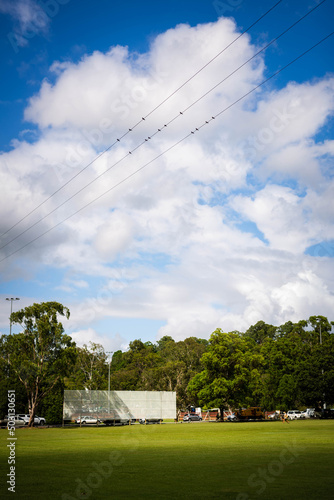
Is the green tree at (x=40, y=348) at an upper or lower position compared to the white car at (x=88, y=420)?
upper

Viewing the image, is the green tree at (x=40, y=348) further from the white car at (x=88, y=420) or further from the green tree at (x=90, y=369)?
the green tree at (x=90, y=369)

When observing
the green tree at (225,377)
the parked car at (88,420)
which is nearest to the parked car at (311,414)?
the green tree at (225,377)

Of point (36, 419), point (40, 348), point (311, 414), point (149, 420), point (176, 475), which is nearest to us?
point (176, 475)

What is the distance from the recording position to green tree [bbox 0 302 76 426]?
57.3 metres

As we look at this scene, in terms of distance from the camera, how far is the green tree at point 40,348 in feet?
188

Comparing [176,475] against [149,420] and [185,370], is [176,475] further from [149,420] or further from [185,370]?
[185,370]

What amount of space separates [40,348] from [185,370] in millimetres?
41069

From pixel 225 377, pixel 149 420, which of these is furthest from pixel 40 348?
pixel 225 377

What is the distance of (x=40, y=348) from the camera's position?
57906mm

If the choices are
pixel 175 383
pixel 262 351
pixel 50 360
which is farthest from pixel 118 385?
pixel 50 360

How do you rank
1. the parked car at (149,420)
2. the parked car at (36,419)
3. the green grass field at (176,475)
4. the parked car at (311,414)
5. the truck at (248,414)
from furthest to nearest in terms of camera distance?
the parked car at (311,414), the truck at (248,414), the parked car at (149,420), the parked car at (36,419), the green grass field at (176,475)

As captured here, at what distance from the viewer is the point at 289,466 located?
52.5ft

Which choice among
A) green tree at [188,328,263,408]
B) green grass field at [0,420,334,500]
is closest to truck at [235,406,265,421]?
green tree at [188,328,263,408]

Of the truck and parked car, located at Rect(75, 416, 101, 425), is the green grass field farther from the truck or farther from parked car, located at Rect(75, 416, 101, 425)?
the truck
